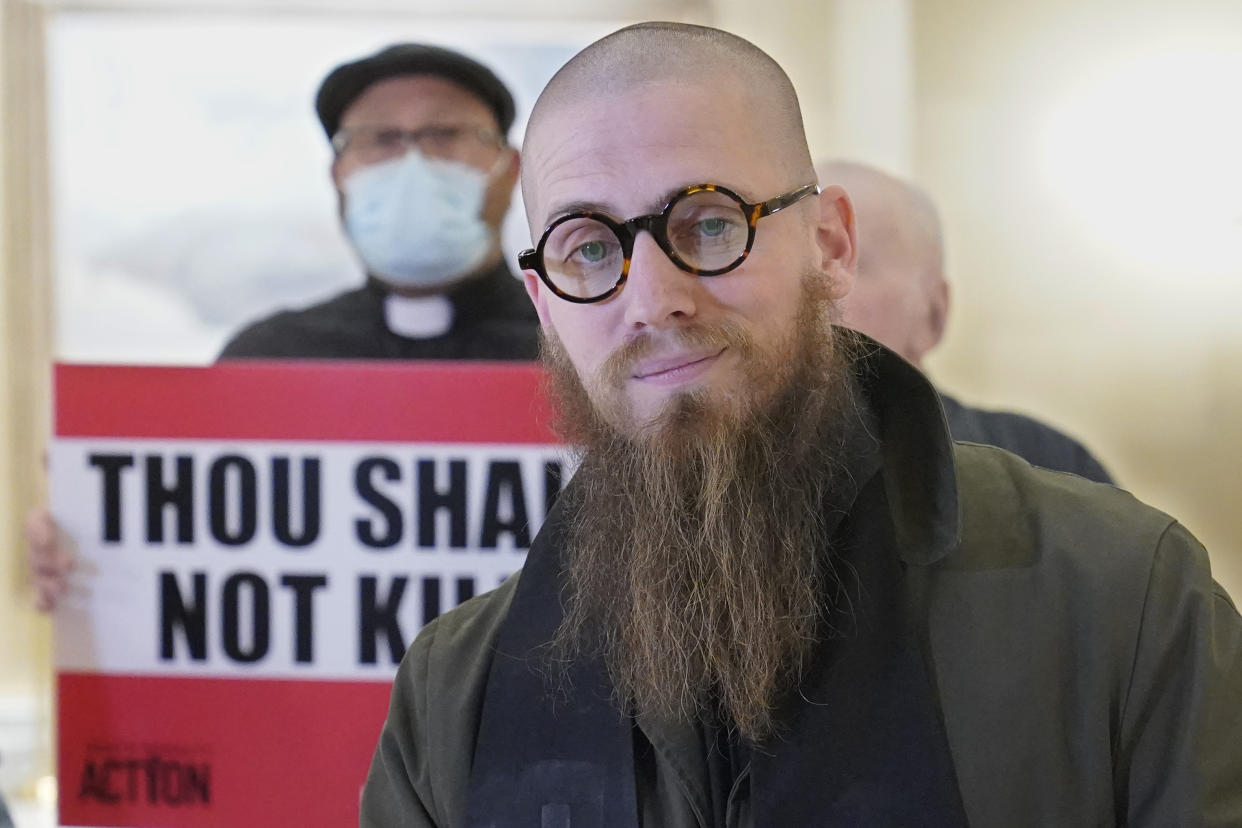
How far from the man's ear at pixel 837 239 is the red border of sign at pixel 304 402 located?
2.82 ft

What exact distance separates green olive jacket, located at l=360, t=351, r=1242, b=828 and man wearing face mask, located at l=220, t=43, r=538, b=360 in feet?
4.60

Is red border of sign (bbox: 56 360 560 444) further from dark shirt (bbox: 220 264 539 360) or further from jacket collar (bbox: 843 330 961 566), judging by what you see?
jacket collar (bbox: 843 330 961 566)

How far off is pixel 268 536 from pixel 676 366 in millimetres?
1203

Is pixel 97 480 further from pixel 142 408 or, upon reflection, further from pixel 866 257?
pixel 866 257

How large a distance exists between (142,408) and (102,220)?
991 mm

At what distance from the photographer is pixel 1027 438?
233 centimetres

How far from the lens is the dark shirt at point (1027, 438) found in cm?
223

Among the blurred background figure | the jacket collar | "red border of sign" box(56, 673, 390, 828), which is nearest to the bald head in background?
the blurred background figure

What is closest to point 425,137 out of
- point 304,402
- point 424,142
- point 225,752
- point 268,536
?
point 424,142

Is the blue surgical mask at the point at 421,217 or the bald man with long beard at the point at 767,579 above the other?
the blue surgical mask at the point at 421,217

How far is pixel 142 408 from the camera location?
2125 mm

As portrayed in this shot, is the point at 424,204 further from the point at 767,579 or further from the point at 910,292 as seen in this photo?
the point at 767,579

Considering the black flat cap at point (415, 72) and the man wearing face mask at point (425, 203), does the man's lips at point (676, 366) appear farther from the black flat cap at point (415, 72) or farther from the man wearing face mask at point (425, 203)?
the black flat cap at point (415, 72)

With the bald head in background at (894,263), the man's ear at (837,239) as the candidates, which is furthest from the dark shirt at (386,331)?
the man's ear at (837,239)
